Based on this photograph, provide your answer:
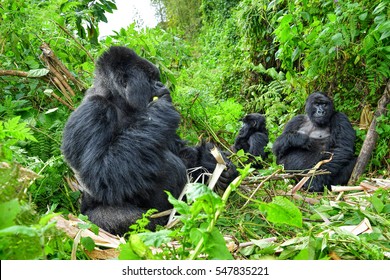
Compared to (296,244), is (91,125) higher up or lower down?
→ higher up

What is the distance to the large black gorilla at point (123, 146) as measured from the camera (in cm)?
288

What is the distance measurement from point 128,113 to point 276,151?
2970 millimetres

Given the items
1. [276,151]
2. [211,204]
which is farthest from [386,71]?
[211,204]

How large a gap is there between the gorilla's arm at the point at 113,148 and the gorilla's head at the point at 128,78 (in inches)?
7.2

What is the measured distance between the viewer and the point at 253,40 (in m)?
8.30

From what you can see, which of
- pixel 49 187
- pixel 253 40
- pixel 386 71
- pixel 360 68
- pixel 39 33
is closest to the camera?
pixel 49 187

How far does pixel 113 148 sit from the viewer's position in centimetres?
289

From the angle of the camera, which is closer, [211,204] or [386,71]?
[211,204]

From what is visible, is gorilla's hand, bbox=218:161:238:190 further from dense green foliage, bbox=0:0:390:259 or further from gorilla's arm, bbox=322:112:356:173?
gorilla's arm, bbox=322:112:356:173

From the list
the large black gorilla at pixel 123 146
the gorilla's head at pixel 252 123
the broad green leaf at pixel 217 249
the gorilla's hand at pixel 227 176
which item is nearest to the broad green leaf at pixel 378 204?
the gorilla's hand at pixel 227 176

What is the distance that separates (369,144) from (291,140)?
0.97 metres

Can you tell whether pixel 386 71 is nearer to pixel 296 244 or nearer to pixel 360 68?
pixel 360 68

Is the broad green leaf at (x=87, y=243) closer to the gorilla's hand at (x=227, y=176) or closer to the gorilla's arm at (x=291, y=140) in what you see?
the gorilla's hand at (x=227, y=176)

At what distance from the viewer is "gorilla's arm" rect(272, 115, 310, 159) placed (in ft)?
18.7
